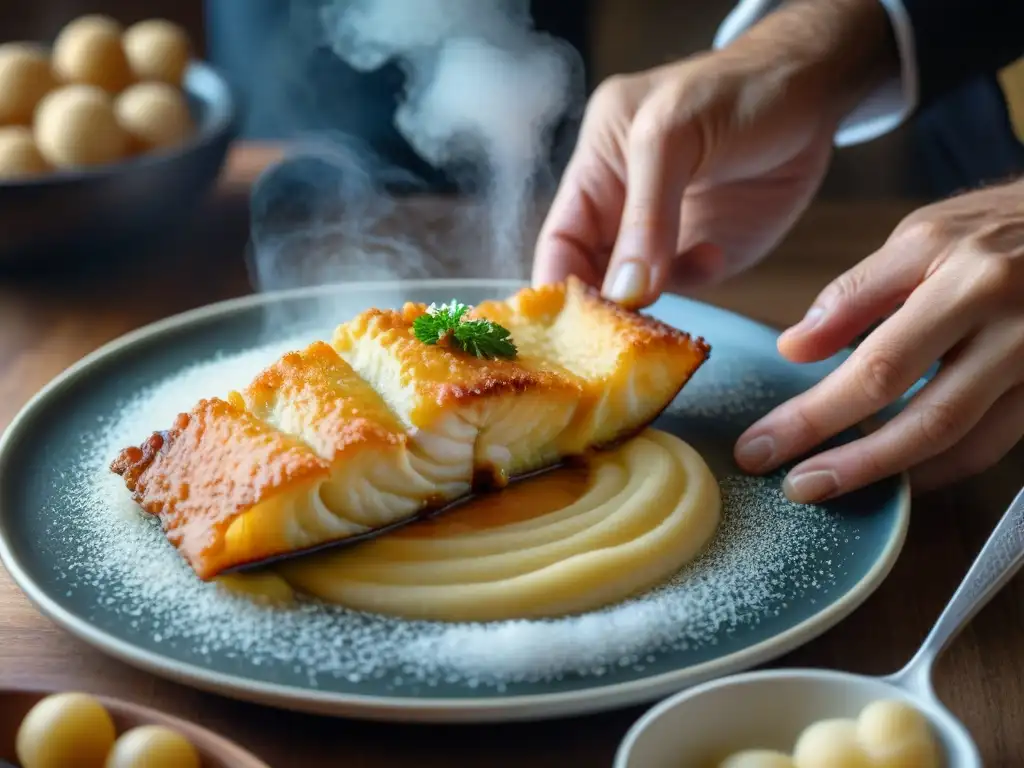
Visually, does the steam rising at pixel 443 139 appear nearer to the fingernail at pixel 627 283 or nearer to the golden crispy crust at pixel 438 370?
the fingernail at pixel 627 283

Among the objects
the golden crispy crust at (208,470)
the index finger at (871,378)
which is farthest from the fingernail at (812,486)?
the golden crispy crust at (208,470)

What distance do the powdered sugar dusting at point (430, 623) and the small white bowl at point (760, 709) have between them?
0.16 meters

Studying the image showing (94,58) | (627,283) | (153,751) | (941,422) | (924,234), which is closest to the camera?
(153,751)

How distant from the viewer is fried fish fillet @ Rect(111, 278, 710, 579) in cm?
173

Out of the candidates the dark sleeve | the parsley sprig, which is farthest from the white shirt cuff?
the parsley sprig

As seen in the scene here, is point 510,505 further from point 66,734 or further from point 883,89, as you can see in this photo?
point 883,89

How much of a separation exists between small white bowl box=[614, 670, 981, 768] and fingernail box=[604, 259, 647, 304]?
1.12 meters

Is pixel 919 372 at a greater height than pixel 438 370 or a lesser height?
lesser

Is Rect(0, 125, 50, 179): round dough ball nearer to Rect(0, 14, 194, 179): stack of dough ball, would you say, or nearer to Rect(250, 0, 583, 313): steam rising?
Rect(0, 14, 194, 179): stack of dough ball

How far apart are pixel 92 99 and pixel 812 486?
2406 mm

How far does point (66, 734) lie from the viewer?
4.03 ft

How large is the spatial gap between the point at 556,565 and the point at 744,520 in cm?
40

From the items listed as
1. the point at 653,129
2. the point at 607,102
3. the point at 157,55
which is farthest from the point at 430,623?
the point at 157,55

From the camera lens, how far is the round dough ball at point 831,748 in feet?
4.05
